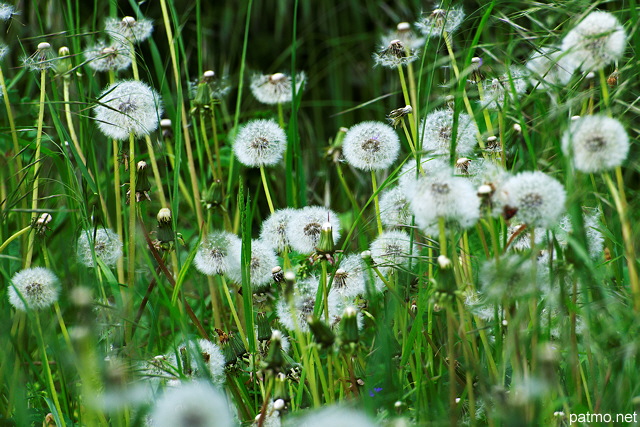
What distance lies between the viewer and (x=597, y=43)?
0.69 meters

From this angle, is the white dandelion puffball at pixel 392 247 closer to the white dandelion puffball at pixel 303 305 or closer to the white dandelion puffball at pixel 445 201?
the white dandelion puffball at pixel 303 305

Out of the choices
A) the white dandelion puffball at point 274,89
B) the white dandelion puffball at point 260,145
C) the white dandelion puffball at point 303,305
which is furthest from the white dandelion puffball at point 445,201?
the white dandelion puffball at point 274,89

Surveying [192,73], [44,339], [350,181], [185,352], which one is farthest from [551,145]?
[192,73]

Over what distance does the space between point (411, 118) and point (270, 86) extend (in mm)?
413

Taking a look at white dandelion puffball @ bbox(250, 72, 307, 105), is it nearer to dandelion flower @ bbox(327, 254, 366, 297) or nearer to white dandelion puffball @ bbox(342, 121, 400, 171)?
white dandelion puffball @ bbox(342, 121, 400, 171)

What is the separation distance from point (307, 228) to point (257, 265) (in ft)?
0.31

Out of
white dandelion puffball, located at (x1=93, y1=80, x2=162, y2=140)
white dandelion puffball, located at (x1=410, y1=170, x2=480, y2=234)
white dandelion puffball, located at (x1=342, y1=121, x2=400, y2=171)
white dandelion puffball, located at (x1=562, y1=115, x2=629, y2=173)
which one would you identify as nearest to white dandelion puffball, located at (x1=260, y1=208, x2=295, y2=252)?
white dandelion puffball, located at (x1=342, y1=121, x2=400, y2=171)

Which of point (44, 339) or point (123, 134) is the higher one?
point (123, 134)

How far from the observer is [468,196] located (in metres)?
0.65

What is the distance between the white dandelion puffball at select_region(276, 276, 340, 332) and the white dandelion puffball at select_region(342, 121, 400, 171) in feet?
0.61

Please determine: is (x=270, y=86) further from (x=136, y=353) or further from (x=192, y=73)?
(x=192, y=73)

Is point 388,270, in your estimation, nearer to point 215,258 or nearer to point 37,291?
point 215,258

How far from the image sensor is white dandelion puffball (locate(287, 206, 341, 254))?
3.04 feet

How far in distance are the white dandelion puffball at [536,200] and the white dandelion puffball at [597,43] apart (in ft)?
0.44
